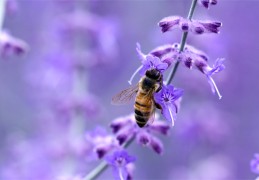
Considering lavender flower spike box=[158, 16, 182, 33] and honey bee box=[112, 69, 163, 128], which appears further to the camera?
honey bee box=[112, 69, 163, 128]

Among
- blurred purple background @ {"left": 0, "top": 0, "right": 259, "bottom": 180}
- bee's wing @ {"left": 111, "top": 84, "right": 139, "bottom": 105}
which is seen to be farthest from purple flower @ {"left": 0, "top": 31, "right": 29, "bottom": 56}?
blurred purple background @ {"left": 0, "top": 0, "right": 259, "bottom": 180}

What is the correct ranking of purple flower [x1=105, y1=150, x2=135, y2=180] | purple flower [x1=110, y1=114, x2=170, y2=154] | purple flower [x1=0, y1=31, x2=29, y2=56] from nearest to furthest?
purple flower [x1=105, y1=150, x2=135, y2=180] → purple flower [x1=110, y1=114, x2=170, y2=154] → purple flower [x1=0, y1=31, x2=29, y2=56]

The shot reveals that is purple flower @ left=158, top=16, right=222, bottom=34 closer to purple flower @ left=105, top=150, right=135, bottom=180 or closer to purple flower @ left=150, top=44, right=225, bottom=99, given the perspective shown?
purple flower @ left=150, top=44, right=225, bottom=99

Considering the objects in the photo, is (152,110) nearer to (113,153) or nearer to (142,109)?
(142,109)

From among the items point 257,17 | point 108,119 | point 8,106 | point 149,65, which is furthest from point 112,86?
point 149,65

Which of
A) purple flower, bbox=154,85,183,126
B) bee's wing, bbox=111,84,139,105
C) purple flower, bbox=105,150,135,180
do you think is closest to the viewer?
purple flower, bbox=154,85,183,126

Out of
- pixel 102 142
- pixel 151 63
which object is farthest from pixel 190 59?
pixel 102 142

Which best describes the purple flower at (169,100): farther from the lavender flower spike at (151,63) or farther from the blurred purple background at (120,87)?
the blurred purple background at (120,87)

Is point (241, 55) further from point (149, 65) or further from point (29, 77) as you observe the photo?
point (149, 65)
